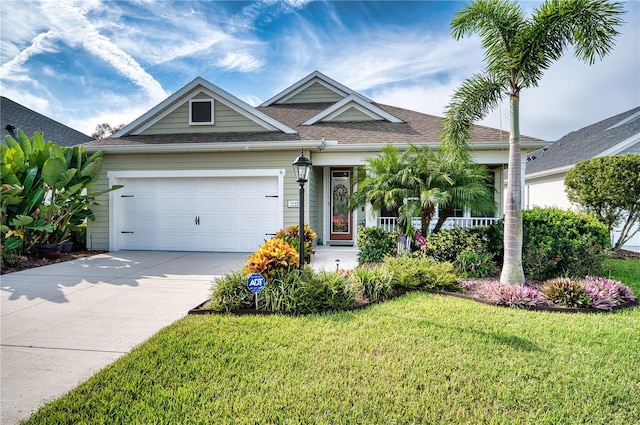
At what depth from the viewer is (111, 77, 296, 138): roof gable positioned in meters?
10.1

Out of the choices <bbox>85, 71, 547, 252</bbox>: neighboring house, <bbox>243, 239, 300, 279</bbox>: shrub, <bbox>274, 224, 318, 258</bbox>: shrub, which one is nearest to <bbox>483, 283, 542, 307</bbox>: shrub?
<bbox>243, 239, 300, 279</bbox>: shrub

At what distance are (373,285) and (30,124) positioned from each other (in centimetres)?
1776

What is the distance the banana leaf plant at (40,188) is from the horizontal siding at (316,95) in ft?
26.3

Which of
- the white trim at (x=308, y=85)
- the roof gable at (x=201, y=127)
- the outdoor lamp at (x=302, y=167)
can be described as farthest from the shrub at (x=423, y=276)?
the white trim at (x=308, y=85)

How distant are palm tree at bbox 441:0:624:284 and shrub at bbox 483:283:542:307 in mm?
515

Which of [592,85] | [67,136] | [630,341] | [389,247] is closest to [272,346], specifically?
[630,341]

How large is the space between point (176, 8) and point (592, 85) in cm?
1324

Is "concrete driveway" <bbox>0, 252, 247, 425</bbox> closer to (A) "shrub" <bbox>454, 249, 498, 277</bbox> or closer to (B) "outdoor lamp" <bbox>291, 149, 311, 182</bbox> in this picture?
(B) "outdoor lamp" <bbox>291, 149, 311, 182</bbox>

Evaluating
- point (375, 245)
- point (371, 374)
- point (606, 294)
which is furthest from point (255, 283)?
point (606, 294)

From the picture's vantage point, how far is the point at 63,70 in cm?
815

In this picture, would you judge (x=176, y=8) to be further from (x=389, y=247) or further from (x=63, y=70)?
(x=389, y=247)

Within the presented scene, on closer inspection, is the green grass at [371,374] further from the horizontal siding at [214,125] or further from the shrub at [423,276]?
the horizontal siding at [214,125]

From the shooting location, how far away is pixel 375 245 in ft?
26.2

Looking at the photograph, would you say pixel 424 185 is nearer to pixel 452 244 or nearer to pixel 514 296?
pixel 452 244
